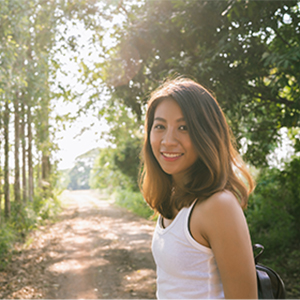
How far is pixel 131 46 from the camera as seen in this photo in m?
7.18

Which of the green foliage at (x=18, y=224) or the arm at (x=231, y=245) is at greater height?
the arm at (x=231, y=245)

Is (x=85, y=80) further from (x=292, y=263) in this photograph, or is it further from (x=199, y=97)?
(x=199, y=97)

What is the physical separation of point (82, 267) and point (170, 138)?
23.0ft

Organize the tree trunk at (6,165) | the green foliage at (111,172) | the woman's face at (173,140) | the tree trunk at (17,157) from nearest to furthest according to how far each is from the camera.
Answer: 1. the woman's face at (173,140)
2. the tree trunk at (6,165)
3. the tree trunk at (17,157)
4. the green foliage at (111,172)

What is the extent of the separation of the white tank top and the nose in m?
0.36

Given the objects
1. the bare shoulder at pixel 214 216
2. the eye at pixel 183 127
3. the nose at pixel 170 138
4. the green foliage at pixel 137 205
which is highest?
the eye at pixel 183 127

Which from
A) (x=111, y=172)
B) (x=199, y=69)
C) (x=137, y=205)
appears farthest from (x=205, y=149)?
(x=111, y=172)

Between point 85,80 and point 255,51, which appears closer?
point 255,51

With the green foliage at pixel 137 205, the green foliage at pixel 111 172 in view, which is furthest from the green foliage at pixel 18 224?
the green foliage at pixel 137 205

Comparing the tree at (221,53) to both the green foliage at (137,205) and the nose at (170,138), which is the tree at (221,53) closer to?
the nose at (170,138)

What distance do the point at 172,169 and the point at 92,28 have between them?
27.7 ft

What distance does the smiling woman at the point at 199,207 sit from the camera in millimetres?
1287

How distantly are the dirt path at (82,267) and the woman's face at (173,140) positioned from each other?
4944mm

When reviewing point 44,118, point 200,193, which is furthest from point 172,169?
point 44,118
